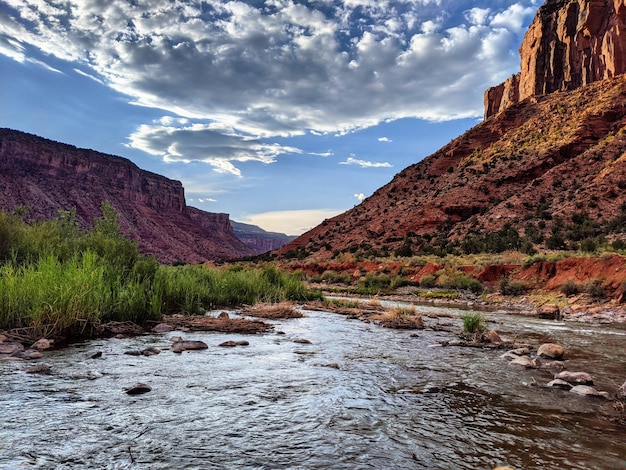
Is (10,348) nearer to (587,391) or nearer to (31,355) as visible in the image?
(31,355)

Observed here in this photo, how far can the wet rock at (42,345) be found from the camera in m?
6.56

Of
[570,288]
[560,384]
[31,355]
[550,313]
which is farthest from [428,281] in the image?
[31,355]

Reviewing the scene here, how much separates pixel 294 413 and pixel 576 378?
4360 mm

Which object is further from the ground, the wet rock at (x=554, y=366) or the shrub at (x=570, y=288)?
the shrub at (x=570, y=288)

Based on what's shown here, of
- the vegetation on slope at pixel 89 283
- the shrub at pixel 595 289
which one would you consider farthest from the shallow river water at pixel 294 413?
the shrub at pixel 595 289

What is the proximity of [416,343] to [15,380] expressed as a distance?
7.27 m

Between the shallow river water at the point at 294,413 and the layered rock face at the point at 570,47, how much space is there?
79786 mm

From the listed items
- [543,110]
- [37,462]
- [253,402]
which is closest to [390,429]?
[253,402]

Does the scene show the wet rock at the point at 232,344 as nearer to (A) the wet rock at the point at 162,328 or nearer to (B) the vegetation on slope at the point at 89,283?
(A) the wet rock at the point at 162,328

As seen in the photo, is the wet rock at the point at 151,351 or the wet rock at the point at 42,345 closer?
the wet rock at the point at 42,345

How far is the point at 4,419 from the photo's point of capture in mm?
3691

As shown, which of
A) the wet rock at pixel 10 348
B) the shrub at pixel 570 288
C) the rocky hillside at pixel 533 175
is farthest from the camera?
the rocky hillside at pixel 533 175

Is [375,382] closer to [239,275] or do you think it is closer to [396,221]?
[239,275]

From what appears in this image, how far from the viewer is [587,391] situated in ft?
18.0
